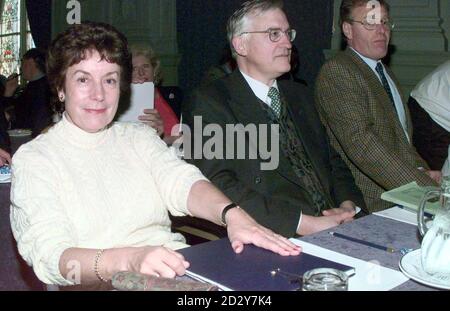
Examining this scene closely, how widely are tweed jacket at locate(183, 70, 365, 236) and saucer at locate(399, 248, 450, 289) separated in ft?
2.57

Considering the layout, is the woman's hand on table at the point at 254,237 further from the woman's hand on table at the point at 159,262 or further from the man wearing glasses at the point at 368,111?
the man wearing glasses at the point at 368,111

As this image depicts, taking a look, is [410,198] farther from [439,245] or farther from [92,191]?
[92,191]

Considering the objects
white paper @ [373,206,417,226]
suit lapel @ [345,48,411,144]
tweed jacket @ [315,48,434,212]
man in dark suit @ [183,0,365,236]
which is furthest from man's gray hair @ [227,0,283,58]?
white paper @ [373,206,417,226]

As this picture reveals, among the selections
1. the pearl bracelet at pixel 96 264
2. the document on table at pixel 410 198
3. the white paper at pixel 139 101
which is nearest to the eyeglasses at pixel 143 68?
the white paper at pixel 139 101

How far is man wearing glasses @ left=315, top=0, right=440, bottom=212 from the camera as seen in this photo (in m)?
2.55

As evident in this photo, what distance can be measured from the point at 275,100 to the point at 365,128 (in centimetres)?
48

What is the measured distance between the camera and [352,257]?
139cm

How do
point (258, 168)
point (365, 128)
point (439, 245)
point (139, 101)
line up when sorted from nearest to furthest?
point (439, 245), point (258, 168), point (365, 128), point (139, 101)

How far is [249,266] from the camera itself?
131 centimetres

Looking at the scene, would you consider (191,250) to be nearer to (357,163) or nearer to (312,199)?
(312,199)

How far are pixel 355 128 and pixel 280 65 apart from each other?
1.66ft

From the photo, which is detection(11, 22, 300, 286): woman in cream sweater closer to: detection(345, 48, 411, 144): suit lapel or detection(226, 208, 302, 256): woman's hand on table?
detection(226, 208, 302, 256): woman's hand on table

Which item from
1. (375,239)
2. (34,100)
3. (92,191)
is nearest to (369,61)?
(375,239)
